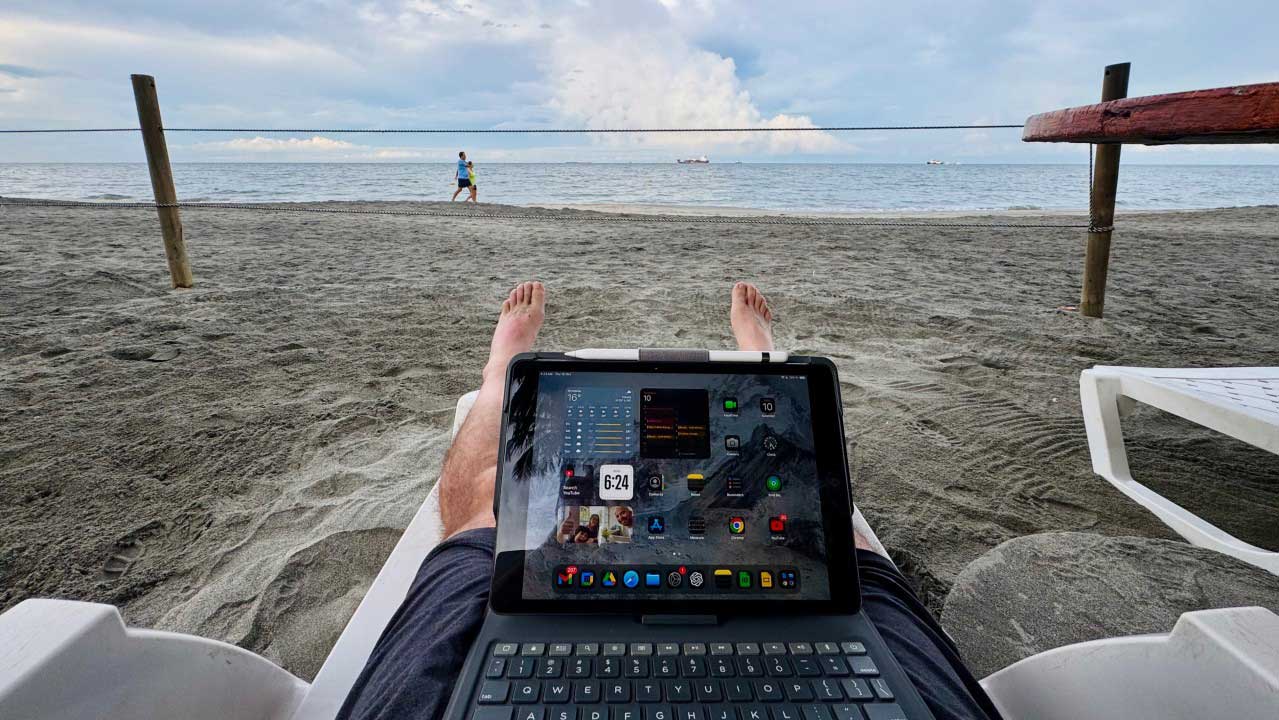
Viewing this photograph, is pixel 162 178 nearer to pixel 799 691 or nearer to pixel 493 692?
pixel 493 692

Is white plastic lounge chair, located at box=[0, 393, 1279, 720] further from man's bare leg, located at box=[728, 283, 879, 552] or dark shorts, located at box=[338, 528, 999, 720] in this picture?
man's bare leg, located at box=[728, 283, 879, 552]

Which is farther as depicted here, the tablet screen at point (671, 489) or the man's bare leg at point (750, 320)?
the man's bare leg at point (750, 320)

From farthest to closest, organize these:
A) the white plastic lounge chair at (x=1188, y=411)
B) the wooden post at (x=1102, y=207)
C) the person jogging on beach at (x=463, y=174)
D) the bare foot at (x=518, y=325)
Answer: the person jogging on beach at (x=463, y=174) < the wooden post at (x=1102, y=207) < the bare foot at (x=518, y=325) < the white plastic lounge chair at (x=1188, y=411)

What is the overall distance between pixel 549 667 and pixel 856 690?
0.94ft

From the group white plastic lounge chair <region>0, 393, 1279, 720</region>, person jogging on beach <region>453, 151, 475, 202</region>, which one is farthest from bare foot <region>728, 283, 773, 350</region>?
person jogging on beach <region>453, 151, 475, 202</region>

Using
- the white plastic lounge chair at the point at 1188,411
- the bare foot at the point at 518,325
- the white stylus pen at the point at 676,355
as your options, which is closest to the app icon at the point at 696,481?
the white stylus pen at the point at 676,355

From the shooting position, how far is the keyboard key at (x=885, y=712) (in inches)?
22.9

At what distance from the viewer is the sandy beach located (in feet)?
4.80

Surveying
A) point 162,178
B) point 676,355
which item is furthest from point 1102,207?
point 162,178

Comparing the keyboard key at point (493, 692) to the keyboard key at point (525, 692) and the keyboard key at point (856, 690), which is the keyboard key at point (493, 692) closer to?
the keyboard key at point (525, 692)

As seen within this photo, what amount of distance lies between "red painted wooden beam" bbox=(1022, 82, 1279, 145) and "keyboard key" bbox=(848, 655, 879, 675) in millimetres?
599

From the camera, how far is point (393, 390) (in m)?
2.41

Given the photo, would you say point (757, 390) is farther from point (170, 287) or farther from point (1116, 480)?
point (170, 287)

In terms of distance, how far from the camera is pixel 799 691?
60 centimetres
